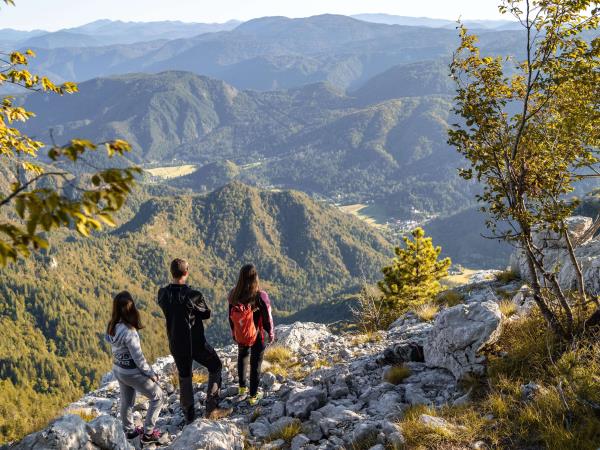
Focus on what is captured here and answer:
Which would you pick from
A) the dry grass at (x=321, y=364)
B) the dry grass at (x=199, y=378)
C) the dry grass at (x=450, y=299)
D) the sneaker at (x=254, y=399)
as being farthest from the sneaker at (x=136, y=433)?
the dry grass at (x=450, y=299)

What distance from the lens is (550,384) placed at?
7.44m

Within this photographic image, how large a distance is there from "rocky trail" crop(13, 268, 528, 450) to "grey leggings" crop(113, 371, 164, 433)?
0.44 m

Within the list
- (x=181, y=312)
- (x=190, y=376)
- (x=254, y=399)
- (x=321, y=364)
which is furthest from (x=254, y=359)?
(x=321, y=364)

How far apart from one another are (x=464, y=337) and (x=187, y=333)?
5.72m

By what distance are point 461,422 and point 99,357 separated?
21324 centimetres

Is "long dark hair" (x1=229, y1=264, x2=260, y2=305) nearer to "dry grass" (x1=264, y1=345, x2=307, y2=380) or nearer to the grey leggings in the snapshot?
the grey leggings

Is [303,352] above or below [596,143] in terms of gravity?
below

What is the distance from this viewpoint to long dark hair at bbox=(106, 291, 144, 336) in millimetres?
8320

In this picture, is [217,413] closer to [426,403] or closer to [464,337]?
[426,403]

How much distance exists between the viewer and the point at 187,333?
29.7 ft

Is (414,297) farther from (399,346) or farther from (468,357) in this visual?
(468,357)

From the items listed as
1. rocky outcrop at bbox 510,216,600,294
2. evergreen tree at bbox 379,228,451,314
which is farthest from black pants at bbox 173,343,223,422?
evergreen tree at bbox 379,228,451,314

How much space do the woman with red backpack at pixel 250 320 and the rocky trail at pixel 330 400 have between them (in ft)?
2.57

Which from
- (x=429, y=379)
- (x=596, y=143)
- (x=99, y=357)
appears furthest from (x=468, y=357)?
(x=99, y=357)
